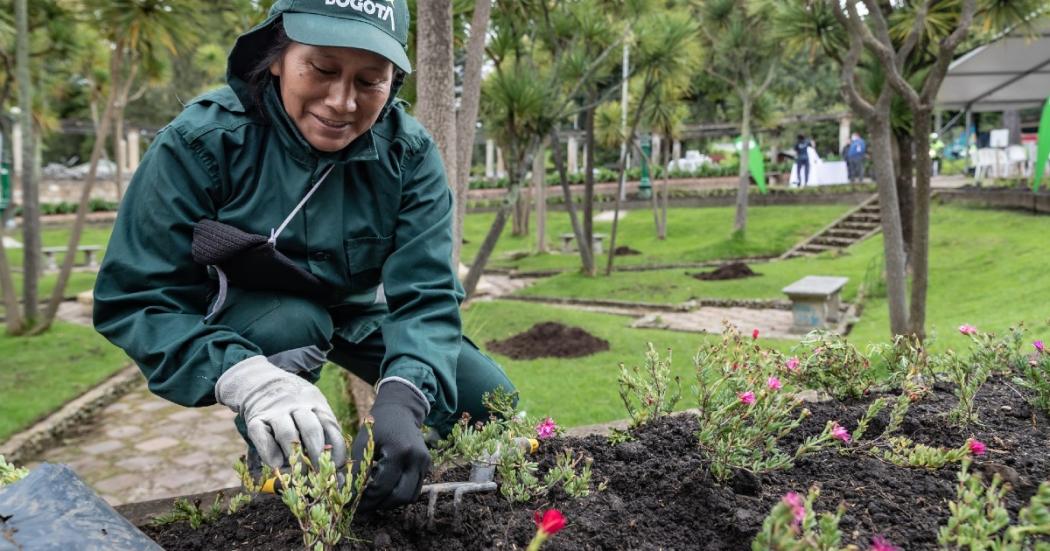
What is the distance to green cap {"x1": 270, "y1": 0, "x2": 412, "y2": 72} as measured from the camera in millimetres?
1817

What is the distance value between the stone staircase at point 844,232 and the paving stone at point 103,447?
12874 mm

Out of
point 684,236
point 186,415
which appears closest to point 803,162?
point 684,236

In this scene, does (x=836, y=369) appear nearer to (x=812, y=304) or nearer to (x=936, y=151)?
(x=812, y=304)

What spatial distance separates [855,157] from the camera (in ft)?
78.2

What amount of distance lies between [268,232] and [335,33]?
504mm

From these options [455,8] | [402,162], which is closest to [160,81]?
[455,8]

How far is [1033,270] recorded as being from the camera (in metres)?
9.85

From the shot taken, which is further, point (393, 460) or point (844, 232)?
point (844, 232)

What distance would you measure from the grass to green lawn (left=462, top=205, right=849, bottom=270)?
877cm

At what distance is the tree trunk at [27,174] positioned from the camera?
852 centimetres

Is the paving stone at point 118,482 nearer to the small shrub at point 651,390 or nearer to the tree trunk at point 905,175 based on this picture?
the small shrub at point 651,390

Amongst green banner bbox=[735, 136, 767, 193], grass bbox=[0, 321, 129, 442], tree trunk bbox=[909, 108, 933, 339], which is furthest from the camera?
green banner bbox=[735, 136, 767, 193]

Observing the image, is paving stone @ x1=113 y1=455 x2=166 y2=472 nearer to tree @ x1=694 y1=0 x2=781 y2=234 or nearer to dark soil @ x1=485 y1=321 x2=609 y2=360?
dark soil @ x1=485 y1=321 x2=609 y2=360

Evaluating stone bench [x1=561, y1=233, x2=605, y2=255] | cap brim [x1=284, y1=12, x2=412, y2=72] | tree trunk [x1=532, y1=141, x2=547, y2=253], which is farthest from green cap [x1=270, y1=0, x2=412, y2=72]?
stone bench [x1=561, y1=233, x2=605, y2=255]
